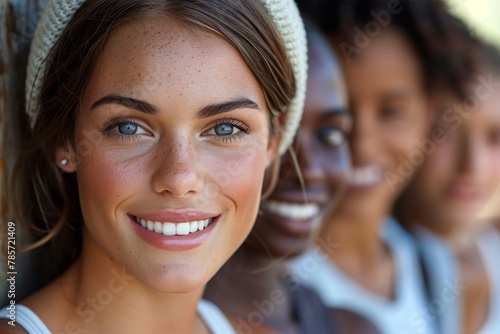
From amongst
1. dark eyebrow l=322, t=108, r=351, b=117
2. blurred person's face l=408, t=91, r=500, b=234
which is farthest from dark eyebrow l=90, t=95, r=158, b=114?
blurred person's face l=408, t=91, r=500, b=234

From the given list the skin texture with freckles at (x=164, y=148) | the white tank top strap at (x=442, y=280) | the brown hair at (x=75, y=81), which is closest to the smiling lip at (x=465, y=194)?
the white tank top strap at (x=442, y=280)

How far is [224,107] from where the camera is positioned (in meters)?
1.52

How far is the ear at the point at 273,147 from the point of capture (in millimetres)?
1835

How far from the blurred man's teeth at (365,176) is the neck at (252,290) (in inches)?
21.9

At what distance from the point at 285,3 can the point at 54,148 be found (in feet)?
2.18

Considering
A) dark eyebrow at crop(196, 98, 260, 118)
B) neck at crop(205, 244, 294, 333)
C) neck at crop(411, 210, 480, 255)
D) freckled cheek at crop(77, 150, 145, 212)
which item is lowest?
neck at crop(411, 210, 480, 255)

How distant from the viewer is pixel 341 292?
9.60ft

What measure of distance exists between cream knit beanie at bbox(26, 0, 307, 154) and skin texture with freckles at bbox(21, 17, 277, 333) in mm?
169

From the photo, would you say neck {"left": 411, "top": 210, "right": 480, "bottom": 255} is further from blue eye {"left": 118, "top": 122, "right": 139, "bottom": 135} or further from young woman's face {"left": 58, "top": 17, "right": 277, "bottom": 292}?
blue eye {"left": 118, "top": 122, "right": 139, "bottom": 135}

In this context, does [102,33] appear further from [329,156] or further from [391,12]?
[391,12]

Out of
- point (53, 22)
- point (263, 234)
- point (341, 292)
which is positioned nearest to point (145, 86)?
point (53, 22)

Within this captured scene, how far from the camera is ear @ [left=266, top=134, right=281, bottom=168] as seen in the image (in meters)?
1.83

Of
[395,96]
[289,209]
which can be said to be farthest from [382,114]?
[289,209]

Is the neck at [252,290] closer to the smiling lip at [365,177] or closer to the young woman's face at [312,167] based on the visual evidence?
the young woman's face at [312,167]
